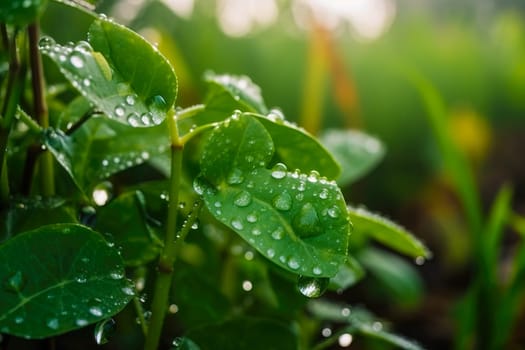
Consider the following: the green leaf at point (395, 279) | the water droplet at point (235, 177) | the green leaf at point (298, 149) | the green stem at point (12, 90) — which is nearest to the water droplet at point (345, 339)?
the green leaf at point (298, 149)

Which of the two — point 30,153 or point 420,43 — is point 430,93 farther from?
point 420,43

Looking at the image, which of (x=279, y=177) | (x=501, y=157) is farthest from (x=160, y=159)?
(x=501, y=157)

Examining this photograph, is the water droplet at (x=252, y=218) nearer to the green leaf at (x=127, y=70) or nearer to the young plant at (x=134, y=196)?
the young plant at (x=134, y=196)

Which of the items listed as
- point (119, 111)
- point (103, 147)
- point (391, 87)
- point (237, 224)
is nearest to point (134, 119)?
point (119, 111)

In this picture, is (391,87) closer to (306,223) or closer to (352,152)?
(352,152)

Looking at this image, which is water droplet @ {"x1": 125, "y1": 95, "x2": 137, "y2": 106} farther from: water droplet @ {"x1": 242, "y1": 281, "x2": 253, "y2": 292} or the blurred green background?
the blurred green background
